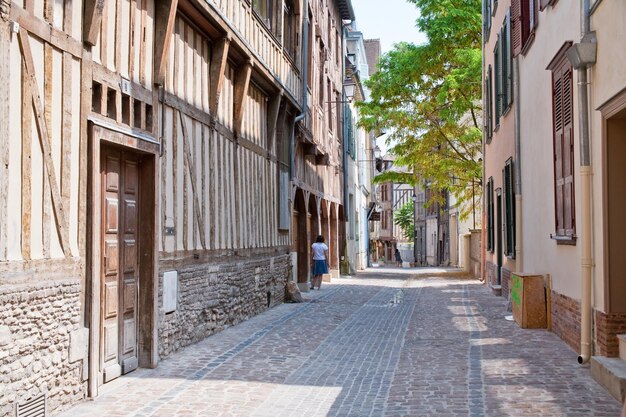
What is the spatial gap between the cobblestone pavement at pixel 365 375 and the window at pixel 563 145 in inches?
57.0

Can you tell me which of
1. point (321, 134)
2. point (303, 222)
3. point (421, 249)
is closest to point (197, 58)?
point (303, 222)

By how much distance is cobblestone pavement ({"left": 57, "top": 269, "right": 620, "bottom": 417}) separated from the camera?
6.13m

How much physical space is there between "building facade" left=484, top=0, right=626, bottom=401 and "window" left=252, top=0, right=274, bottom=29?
14.4 ft

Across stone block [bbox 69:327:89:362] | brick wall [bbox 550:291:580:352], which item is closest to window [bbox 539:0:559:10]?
brick wall [bbox 550:291:580:352]

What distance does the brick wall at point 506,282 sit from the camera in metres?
15.2

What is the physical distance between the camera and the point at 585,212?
7.61 m

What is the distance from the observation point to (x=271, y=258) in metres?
14.5

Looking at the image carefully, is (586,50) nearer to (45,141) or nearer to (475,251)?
(45,141)

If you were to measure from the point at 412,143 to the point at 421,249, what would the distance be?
103ft

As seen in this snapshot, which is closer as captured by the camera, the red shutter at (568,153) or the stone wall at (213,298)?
the red shutter at (568,153)

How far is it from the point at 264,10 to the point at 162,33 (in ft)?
19.6

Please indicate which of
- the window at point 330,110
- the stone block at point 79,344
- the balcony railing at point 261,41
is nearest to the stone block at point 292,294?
the balcony railing at point 261,41

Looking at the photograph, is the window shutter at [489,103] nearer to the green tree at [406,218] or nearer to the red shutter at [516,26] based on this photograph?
the red shutter at [516,26]

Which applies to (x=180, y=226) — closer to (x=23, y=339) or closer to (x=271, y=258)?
(x=23, y=339)
